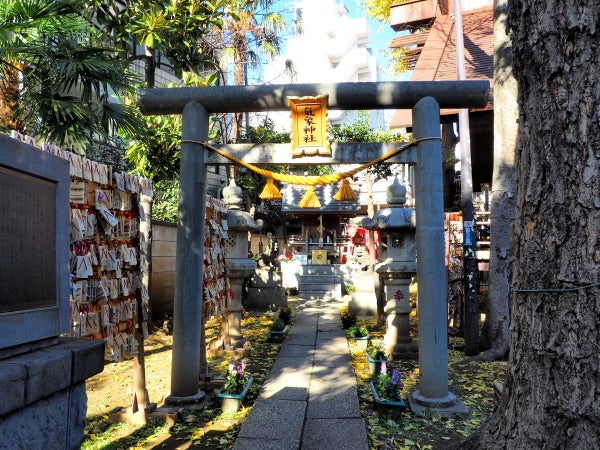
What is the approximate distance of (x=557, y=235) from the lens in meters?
2.36

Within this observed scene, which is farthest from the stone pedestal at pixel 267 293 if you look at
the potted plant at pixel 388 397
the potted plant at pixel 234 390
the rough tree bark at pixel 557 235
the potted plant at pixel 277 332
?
the rough tree bark at pixel 557 235

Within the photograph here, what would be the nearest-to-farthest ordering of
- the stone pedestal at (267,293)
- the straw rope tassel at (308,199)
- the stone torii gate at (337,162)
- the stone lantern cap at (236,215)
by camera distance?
the stone torii gate at (337,162) < the stone lantern cap at (236,215) < the stone pedestal at (267,293) < the straw rope tassel at (308,199)

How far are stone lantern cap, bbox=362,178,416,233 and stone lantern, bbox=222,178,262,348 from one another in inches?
104

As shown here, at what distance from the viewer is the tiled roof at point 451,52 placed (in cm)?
1136

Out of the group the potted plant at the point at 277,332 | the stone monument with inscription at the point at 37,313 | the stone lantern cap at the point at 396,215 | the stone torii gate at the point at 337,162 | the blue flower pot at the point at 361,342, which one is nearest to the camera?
the stone monument with inscription at the point at 37,313

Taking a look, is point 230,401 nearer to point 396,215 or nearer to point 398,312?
point 398,312

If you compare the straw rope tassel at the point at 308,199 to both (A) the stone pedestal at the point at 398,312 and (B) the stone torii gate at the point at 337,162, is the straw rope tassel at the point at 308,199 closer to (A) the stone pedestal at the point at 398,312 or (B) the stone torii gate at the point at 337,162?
(A) the stone pedestal at the point at 398,312

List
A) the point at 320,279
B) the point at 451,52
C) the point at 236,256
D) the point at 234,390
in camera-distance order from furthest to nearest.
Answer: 1. the point at 320,279
2. the point at 451,52
3. the point at 236,256
4. the point at 234,390

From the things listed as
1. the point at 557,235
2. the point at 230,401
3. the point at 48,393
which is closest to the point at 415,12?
the point at 230,401

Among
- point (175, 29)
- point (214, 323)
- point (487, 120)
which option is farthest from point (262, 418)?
point (487, 120)

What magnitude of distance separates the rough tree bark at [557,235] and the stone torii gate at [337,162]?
Result: 106 inches

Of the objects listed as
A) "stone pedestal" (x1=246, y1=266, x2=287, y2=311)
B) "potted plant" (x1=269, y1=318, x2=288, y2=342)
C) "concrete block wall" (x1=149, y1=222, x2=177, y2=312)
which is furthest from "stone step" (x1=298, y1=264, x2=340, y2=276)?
"potted plant" (x1=269, y1=318, x2=288, y2=342)

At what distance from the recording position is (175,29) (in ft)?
28.8

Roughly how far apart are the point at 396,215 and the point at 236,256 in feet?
11.1
